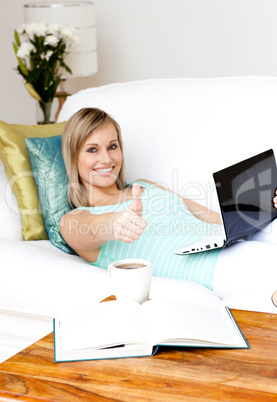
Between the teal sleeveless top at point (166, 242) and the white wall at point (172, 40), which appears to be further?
the white wall at point (172, 40)

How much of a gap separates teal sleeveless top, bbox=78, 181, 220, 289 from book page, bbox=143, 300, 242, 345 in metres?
0.52

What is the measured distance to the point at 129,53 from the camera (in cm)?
348

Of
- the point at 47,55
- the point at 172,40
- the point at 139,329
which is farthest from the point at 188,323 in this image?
the point at 172,40

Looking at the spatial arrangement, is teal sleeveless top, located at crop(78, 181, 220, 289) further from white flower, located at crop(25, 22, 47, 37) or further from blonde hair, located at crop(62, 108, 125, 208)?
white flower, located at crop(25, 22, 47, 37)

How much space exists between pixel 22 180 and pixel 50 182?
11 cm

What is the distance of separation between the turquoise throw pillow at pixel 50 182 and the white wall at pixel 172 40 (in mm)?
1742

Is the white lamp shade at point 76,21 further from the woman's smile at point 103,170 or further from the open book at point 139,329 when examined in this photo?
the open book at point 139,329

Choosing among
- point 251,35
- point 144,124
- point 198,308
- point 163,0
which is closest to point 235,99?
point 144,124

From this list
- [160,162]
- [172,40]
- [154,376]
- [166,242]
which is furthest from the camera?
[172,40]

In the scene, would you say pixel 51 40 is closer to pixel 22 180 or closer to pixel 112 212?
pixel 22 180

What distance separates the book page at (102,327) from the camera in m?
0.88

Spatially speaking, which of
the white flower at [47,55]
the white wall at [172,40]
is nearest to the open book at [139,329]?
the white flower at [47,55]

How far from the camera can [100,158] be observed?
175cm

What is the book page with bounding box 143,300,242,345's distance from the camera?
0.88m
